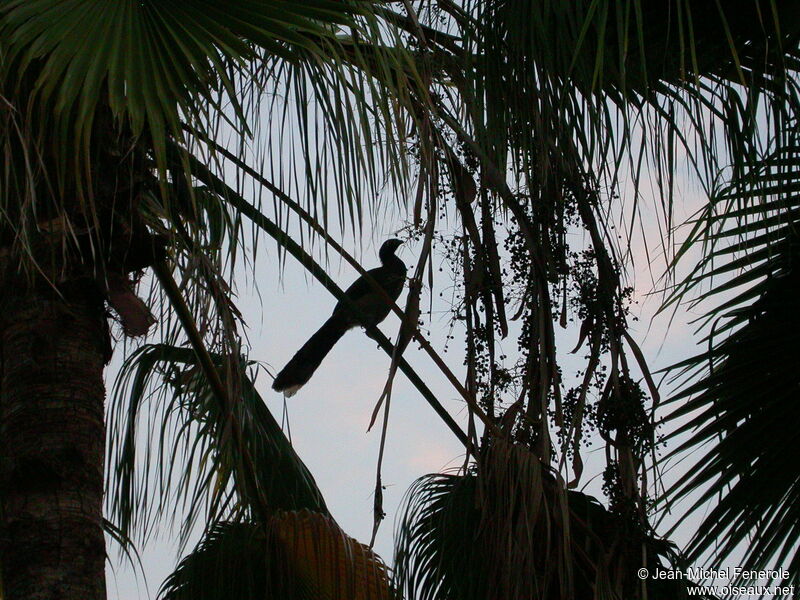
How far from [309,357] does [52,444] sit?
332cm

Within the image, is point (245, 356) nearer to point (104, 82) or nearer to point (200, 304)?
point (200, 304)

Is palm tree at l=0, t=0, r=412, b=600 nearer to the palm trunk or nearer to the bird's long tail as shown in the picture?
the palm trunk

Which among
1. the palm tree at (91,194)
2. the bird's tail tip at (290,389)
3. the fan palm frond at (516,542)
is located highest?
the bird's tail tip at (290,389)

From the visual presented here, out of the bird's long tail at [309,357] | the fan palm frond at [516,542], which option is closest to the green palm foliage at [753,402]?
the fan palm frond at [516,542]

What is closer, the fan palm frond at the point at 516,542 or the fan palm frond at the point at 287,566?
the fan palm frond at the point at 516,542

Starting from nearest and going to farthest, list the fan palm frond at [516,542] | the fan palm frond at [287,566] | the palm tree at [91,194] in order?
the palm tree at [91,194] < the fan palm frond at [516,542] < the fan palm frond at [287,566]

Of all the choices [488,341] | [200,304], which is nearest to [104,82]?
[200,304]

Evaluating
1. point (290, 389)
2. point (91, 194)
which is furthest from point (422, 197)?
point (290, 389)

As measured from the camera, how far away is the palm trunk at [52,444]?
8.34ft

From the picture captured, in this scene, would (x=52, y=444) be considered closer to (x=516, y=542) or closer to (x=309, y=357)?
(x=516, y=542)

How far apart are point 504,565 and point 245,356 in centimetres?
145

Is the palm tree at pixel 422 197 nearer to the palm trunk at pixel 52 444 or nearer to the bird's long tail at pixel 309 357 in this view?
the palm trunk at pixel 52 444

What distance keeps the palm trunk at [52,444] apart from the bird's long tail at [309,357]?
2.86 metres

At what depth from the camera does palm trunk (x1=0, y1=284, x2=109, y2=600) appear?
254 centimetres
